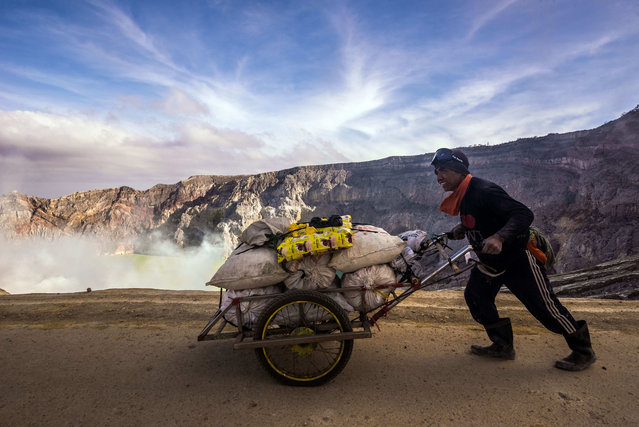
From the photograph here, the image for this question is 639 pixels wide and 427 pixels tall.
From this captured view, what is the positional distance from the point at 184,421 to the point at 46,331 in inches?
151

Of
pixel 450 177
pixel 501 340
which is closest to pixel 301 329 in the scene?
pixel 450 177

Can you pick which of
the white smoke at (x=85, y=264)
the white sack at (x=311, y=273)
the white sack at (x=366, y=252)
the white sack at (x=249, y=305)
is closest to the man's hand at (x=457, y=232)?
the white sack at (x=366, y=252)

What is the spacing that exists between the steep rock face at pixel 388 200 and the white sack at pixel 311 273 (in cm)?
2235

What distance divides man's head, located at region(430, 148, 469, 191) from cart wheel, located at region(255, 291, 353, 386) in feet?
5.63

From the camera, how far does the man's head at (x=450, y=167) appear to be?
3.17 metres

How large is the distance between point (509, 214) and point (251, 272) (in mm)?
2516

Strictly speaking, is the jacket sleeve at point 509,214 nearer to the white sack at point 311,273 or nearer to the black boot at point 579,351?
the black boot at point 579,351

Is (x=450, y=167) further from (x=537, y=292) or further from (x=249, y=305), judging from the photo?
(x=249, y=305)

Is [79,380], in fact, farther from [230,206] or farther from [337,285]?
[230,206]

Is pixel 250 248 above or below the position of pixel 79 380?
above

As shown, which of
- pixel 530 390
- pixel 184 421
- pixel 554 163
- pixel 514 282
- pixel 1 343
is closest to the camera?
pixel 184 421

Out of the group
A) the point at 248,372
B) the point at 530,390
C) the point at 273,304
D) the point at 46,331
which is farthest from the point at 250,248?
the point at 46,331

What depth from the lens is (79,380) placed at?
3.20 metres

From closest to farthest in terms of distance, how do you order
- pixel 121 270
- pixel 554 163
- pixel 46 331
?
pixel 46 331 → pixel 554 163 → pixel 121 270
